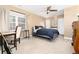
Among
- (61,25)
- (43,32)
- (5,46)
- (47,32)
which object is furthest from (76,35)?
(5,46)

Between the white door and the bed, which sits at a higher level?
the white door

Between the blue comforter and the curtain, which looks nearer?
the curtain

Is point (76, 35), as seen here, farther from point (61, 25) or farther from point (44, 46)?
point (44, 46)

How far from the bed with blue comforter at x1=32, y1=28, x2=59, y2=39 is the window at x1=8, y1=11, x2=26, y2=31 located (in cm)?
40

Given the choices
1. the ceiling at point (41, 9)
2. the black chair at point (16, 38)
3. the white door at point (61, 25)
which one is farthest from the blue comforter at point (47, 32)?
the black chair at point (16, 38)

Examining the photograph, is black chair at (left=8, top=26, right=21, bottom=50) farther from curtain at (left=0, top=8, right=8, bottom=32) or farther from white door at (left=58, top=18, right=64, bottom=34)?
white door at (left=58, top=18, right=64, bottom=34)

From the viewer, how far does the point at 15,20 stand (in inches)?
86.2

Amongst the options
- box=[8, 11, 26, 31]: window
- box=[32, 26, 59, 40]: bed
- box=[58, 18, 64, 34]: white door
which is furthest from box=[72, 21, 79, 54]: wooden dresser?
box=[8, 11, 26, 31]: window

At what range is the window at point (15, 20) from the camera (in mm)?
2133

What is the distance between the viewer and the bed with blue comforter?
231cm
